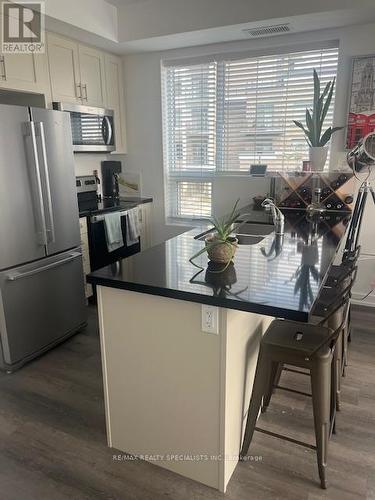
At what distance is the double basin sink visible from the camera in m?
2.46

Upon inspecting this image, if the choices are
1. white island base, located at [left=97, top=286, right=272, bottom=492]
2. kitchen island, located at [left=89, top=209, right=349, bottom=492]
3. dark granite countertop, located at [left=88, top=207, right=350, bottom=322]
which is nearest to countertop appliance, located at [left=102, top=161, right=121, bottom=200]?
dark granite countertop, located at [left=88, top=207, right=350, bottom=322]

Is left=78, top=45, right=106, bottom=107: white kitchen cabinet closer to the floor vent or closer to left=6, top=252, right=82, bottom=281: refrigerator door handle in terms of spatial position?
the floor vent

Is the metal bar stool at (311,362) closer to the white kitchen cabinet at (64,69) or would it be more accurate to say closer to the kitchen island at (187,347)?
the kitchen island at (187,347)

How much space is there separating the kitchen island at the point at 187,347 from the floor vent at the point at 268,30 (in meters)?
2.30

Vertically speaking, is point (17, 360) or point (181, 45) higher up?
point (181, 45)

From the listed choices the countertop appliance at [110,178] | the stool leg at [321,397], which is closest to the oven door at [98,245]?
the countertop appliance at [110,178]

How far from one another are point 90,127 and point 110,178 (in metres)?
0.78

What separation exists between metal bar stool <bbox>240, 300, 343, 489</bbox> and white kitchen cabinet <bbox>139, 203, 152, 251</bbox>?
9.01ft

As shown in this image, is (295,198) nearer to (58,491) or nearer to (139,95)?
(139,95)

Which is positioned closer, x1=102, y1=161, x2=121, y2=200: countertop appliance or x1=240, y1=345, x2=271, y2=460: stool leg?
x1=240, y1=345, x2=271, y2=460: stool leg

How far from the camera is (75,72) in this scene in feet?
11.3

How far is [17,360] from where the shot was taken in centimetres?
259

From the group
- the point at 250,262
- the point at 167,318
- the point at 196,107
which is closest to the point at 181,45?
the point at 196,107

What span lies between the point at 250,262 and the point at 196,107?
8.88 feet
